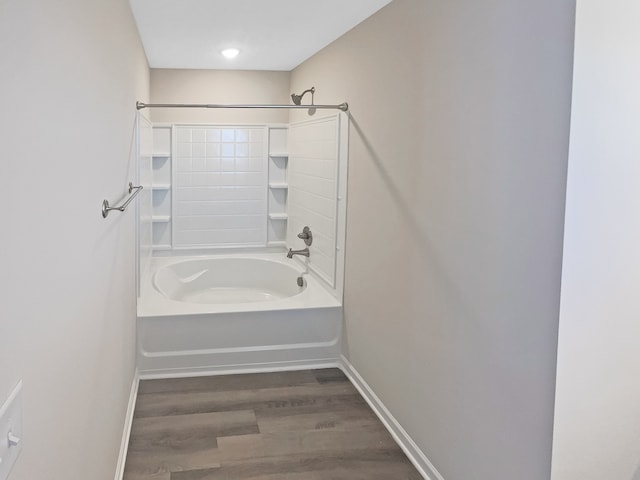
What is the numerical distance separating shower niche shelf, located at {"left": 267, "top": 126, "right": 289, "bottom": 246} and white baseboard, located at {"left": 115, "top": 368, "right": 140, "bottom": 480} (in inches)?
84.1

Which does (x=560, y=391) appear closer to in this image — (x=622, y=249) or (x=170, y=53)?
(x=622, y=249)

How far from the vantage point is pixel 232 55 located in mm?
4289

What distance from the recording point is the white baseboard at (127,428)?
93.6 inches

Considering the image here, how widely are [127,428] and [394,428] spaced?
1.25 m

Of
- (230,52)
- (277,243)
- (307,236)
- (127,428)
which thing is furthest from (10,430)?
(277,243)

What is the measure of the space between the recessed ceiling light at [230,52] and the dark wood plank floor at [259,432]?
7.36 feet

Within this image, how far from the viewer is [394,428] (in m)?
2.79

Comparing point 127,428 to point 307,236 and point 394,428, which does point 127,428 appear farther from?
point 307,236

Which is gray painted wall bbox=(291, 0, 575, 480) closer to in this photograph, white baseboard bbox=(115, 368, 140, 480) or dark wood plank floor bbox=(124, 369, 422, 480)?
dark wood plank floor bbox=(124, 369, 422, 480)

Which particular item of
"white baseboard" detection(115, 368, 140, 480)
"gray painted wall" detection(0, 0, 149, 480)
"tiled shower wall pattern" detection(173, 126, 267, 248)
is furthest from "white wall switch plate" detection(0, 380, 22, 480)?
"tiled shower wall pattern" detection(173, 126, 267, 248)

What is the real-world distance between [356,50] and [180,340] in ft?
6.47

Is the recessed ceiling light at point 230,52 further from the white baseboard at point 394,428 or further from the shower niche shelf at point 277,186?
the white baseboard at point 394,428

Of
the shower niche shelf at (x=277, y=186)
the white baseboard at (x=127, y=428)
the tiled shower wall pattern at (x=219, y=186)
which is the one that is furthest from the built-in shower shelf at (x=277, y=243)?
the white baseboard at (x=127, y=428)

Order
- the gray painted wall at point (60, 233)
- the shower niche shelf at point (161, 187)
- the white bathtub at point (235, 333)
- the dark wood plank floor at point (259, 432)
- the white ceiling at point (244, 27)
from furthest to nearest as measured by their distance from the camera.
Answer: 1. the shower niche shelf at point (161, 187)
2. the white bathtub at point (235, 333)
3. the white ceiling at point (244, 27)
4. the dark wood plank floor at point (259, 432)
5. the gray painted wall at point (60, 233)
